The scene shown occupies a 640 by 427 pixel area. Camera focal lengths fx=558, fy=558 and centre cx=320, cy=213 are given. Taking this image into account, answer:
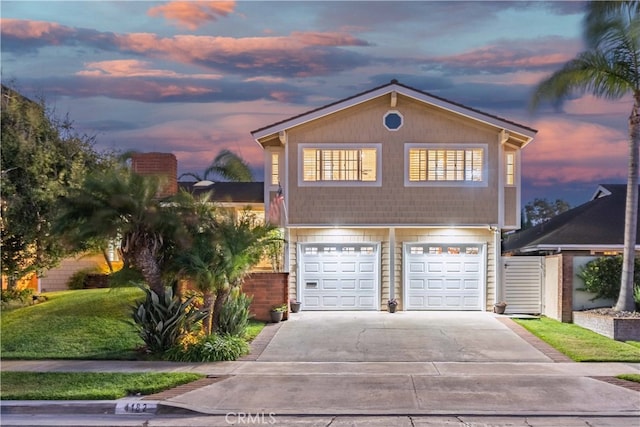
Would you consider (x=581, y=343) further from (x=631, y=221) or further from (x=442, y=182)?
(x=442, y=182)

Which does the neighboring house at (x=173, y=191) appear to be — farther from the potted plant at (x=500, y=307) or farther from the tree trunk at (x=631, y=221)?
the tree trunk at (x=631, y=221)

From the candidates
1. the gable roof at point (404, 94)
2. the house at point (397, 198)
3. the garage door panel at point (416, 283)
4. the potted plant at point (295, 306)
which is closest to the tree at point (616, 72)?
the gable roof at point (404, 94)

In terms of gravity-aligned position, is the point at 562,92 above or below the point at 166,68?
below

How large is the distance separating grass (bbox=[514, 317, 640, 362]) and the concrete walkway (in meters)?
0.43

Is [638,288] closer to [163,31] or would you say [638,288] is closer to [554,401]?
[554,401]

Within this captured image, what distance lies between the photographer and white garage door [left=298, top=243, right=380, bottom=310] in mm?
18750

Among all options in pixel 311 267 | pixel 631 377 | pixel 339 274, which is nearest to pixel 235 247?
pixel 311 267

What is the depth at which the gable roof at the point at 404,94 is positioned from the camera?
58.4ft

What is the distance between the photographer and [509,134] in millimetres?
17938

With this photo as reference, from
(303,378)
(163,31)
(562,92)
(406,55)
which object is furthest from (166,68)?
(303,378)

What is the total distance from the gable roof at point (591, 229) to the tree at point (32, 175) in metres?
15.1

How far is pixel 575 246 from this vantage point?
1847cm

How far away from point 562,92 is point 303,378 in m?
10.6

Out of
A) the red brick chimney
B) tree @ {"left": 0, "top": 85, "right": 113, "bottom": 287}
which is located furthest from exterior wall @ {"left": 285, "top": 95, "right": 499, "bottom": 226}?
tree @ {"left": 0, "top": 85, "right": 113, "bottom": 287}
